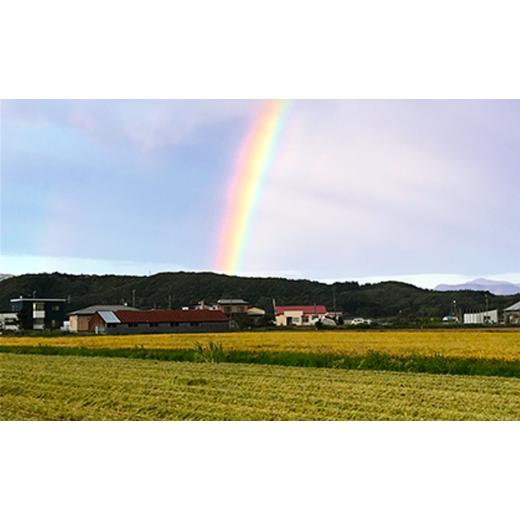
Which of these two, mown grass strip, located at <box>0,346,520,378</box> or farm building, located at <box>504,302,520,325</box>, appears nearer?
farm building, located at <box>504,302,520,325</box>

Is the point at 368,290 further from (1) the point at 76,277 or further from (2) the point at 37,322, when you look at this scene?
(2) the point at 37,322

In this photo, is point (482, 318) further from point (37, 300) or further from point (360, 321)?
point (37, 300)

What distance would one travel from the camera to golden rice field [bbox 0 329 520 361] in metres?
8.72

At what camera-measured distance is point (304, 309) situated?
8703 mm

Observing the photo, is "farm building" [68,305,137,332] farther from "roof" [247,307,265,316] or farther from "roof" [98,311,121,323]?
"roof" [247,307,265,316]

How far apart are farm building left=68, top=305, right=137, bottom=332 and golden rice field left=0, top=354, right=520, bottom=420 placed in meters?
0.50

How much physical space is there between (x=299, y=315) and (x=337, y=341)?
64cm

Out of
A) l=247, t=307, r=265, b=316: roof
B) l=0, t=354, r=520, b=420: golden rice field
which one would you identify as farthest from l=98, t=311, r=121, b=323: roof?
l=247, t=307, r=265, b=316: roof

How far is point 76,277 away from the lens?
777cm

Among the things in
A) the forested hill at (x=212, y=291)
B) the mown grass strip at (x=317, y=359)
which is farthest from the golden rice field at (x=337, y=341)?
the forested hill at (x=212, y=291)

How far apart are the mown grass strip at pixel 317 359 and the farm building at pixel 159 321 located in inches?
15.0

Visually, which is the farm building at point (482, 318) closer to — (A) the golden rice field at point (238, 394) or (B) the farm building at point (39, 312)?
(A) the golden rice field at point (238, 394)

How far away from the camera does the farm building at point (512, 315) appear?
7.99 m
